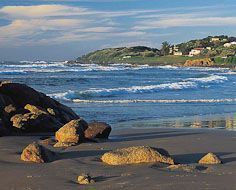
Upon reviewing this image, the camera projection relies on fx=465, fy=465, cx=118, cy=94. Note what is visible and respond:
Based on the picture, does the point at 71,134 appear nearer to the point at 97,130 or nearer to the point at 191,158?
the point at 97,130

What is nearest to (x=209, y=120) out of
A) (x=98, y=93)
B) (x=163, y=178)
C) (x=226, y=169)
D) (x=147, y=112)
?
(x=147, y=112)

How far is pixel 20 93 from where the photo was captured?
13727 millimetres

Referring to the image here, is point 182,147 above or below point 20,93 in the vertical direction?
below

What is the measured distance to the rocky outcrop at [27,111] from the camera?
11.8 m

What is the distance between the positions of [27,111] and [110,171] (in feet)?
20.1

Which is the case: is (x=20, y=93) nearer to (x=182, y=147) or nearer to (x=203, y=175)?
(x=182, y=147)

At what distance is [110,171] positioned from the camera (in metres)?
6.96

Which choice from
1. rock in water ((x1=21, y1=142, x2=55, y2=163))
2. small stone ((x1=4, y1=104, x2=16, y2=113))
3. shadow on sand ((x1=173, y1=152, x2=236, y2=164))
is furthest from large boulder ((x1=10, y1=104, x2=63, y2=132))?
shadow on sand ((x1=173, y1=152, x2=236, y2=164))

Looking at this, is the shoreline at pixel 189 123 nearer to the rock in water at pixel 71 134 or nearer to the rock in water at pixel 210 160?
the rock in water at pixel 71 134

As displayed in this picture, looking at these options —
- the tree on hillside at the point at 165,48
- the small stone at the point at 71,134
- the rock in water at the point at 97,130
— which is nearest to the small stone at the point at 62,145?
the small stone at the point at 71,134

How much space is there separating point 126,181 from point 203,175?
1.15 metres

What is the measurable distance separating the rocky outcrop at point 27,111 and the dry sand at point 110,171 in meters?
1.36

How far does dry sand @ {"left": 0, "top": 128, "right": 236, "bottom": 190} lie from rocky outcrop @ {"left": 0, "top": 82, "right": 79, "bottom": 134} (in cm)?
136

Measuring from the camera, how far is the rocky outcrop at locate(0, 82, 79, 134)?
11773 mm
